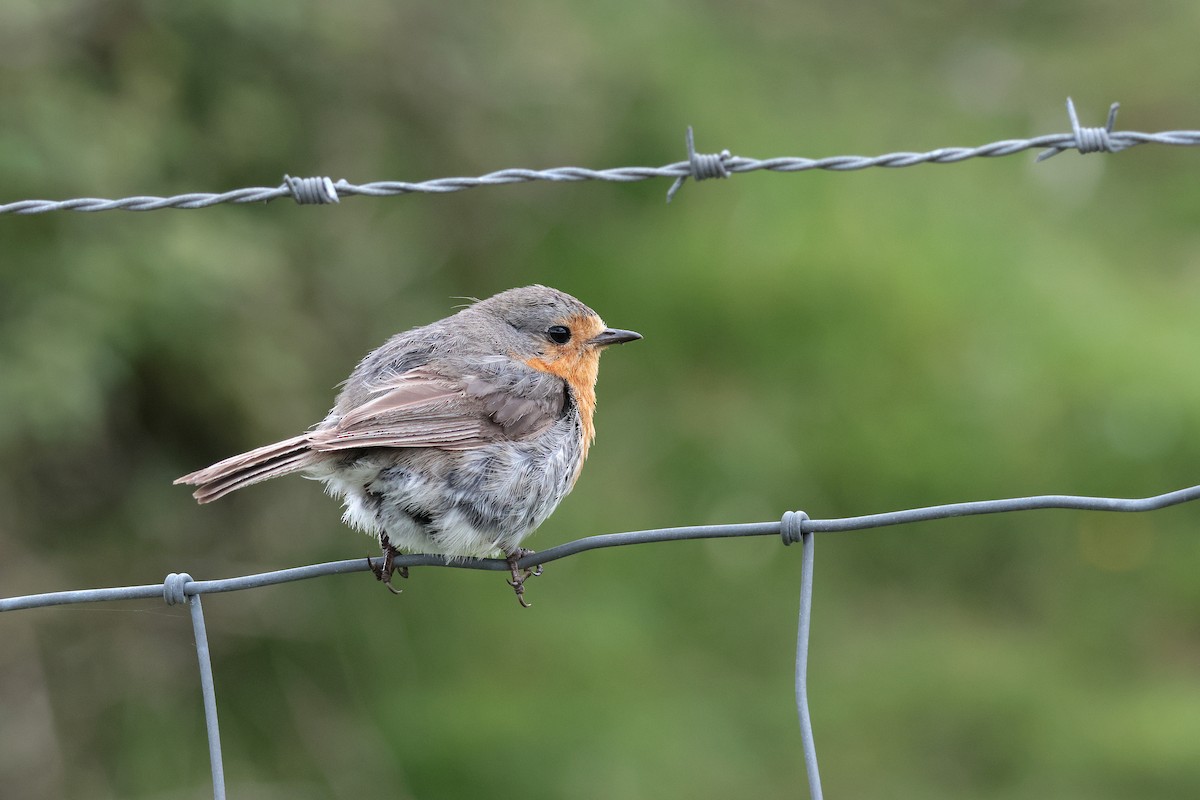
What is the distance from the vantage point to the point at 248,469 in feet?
11.1

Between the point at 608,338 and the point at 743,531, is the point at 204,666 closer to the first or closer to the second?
the point at 743,531

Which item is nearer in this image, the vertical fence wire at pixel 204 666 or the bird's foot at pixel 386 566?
the vertical fence wire at pixel 204 666

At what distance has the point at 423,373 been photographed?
4188 mm

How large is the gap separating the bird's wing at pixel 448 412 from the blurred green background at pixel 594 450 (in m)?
2.02

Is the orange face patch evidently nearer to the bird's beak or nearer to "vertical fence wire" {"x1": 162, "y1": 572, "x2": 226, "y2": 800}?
the bird's beak

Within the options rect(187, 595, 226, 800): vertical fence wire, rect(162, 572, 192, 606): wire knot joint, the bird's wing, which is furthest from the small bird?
rect(187, 595, 226, 800): vertical fence wire

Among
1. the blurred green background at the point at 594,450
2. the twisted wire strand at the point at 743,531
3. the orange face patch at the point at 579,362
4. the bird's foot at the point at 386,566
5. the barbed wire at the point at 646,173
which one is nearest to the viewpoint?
the twisted wire strand at the point at 743,531

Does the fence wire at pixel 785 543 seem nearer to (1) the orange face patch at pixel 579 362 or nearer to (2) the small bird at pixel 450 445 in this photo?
(2) the small bird at pixel 450 445

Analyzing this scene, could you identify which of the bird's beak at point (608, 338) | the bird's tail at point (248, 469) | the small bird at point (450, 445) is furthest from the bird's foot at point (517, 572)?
the bird's beak at point (608, 338)

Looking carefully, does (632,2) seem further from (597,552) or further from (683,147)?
(597,552)

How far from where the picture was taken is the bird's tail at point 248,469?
128 inches

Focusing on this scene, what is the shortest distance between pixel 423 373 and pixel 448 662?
9.21 feet

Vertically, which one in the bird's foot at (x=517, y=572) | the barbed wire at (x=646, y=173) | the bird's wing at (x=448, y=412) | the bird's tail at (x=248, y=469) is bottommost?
the bird's foot at (x=517, y=572)

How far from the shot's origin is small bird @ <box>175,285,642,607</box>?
12.7 feet
